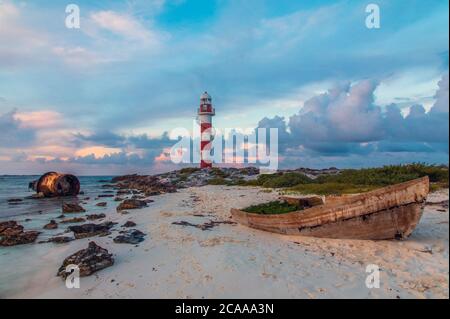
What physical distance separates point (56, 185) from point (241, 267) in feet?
76.5

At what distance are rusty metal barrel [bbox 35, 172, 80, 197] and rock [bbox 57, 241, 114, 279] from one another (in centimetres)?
2104

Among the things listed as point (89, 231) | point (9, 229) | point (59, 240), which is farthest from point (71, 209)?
point (59, 240)

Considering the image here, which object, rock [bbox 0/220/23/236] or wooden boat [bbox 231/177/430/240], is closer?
wooden boat [bbox 231/177/430/240]

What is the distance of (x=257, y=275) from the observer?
5.42 meters

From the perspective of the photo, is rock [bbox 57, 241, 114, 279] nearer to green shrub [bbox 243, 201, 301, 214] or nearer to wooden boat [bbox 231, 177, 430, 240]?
wooden boat [bbox 231, 177, 430, 240]

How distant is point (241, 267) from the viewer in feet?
19.1

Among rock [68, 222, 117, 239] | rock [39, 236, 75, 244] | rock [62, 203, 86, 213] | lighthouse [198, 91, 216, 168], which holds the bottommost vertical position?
rock [62, 203, 86, 213]

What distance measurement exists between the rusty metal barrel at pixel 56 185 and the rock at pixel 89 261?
21.0 m

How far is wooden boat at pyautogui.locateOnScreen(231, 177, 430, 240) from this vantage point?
6805mm

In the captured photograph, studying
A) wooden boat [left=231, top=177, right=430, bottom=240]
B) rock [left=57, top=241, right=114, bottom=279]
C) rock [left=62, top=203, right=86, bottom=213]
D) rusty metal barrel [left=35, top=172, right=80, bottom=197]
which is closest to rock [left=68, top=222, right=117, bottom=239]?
rock [left=57, top=241, right=114, bottom=279]

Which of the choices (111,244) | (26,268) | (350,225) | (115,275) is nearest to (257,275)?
(115,275)

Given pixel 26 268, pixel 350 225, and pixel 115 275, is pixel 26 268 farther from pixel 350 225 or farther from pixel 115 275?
Result: pixel 350 225

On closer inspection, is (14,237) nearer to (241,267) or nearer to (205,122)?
(241,267)
